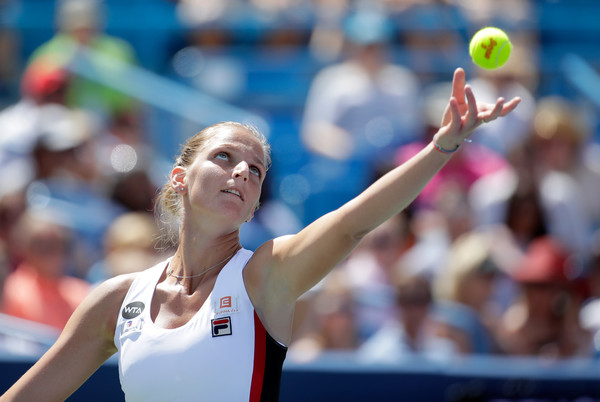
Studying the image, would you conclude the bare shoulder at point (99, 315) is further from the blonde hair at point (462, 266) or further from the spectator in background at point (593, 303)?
the spectator in background at point (593, 303)

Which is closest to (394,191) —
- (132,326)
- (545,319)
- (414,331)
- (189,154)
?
(189,154)

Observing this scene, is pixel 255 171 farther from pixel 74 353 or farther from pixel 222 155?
pixel 74 353

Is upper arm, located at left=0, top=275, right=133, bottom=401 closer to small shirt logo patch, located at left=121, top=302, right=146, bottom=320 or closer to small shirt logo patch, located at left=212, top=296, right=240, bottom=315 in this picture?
small shirt logo patch, located at left=121, top=302, right=146, bottom=320

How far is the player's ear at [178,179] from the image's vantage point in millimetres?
2945

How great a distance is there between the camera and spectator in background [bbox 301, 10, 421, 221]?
7332 mm

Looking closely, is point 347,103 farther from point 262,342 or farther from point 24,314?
point 262,342

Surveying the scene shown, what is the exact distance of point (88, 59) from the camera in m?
7.95

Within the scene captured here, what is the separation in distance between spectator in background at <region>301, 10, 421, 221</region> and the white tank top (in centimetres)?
458

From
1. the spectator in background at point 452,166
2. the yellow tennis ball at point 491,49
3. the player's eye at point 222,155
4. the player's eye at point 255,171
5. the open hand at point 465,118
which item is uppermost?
the yellow tennis ball at point 491,49

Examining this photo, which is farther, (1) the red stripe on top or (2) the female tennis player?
(1) the red stripe on top

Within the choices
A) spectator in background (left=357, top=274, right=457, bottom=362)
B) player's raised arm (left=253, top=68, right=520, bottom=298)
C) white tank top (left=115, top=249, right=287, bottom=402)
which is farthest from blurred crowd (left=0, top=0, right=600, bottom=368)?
player's raised arm (left=253, top=68, right=520, bottom=298)

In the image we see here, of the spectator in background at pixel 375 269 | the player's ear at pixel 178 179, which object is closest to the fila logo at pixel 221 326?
the player's ear at pixel 178 179

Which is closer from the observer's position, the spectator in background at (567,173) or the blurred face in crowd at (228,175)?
the blurred face in crowd at (228,175)

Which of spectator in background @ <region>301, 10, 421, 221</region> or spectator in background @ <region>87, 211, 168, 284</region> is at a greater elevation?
spectator in background @ <region>301, 10, 421, 221</region>
